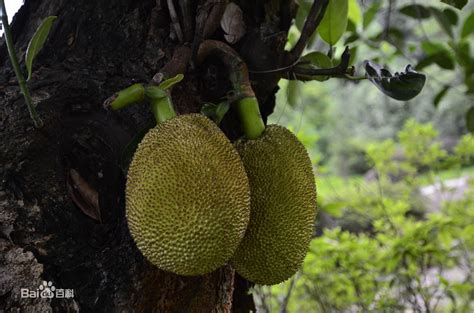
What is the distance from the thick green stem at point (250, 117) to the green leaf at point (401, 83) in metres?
0.17

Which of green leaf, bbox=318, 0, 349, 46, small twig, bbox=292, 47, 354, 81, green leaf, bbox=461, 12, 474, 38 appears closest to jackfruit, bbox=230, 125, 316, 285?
small twig, bbox=292, 47, 354, 81

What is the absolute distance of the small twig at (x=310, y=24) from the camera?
30.4 inches

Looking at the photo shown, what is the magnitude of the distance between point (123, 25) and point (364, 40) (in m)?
0.85

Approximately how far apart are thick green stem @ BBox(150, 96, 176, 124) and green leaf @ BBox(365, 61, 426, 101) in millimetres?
285

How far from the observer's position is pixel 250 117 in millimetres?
756

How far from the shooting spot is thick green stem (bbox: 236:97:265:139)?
75 centimetres

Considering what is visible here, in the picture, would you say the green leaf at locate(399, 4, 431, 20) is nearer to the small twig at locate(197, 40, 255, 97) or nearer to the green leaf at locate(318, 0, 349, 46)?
the green leaf at locate(318, 0, 349, 46)

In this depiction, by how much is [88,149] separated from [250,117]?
0.79 ft

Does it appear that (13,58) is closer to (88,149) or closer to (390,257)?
(88,149)

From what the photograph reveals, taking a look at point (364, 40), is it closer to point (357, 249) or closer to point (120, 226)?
point (357, 249)

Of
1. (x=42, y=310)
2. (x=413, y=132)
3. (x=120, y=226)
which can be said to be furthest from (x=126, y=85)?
(x=413, y=132)

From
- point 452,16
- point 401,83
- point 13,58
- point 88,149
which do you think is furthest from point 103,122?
point 452,16

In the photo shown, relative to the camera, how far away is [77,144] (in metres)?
0.68

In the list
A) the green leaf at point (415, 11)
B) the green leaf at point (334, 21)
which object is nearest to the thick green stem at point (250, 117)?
the green leaf at point (334, 21)
